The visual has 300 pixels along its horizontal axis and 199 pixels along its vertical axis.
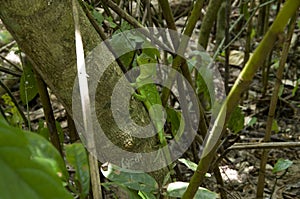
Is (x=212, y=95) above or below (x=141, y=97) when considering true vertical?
below

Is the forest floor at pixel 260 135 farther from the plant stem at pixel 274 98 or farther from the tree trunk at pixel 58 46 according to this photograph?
the tree trunk at pixel 58 46

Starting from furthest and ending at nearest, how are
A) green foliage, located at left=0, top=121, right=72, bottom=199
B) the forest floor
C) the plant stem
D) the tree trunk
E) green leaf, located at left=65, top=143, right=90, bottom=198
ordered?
the forest floor, the plant stem, the tree trunk, green leaf, located at left=65, top=143, right=90, bottom=198, green foliage, located at left=0, top=121, right=72, bottom=199

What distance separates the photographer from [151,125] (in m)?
0.93

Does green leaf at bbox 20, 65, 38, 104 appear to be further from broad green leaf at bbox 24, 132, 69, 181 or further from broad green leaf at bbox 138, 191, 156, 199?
broad green leaf at bbox 24, 132, 69, 181

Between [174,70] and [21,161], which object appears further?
[174,70]

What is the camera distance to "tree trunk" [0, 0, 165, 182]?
29.4 inches

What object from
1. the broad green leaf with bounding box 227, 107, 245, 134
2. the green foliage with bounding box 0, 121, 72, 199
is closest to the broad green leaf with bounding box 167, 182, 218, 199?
the green foliage with bounding box 0, 121, 72, 199

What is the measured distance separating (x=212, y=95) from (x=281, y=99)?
502 millimetres

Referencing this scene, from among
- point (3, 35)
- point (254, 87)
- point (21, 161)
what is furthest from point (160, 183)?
point (254, 87)

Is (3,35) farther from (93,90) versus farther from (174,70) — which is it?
(93,90)

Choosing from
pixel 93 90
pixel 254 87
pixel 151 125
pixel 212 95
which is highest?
pixel 93 90

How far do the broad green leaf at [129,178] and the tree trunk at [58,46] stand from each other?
0.07 meters

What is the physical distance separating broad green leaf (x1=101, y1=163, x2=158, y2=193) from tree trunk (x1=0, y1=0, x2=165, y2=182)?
0.23ft

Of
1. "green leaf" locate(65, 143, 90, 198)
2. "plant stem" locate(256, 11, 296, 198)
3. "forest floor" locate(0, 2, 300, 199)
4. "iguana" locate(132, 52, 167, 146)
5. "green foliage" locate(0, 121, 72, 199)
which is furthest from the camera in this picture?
"forest floor" locate(0, 2, 300, 199)
